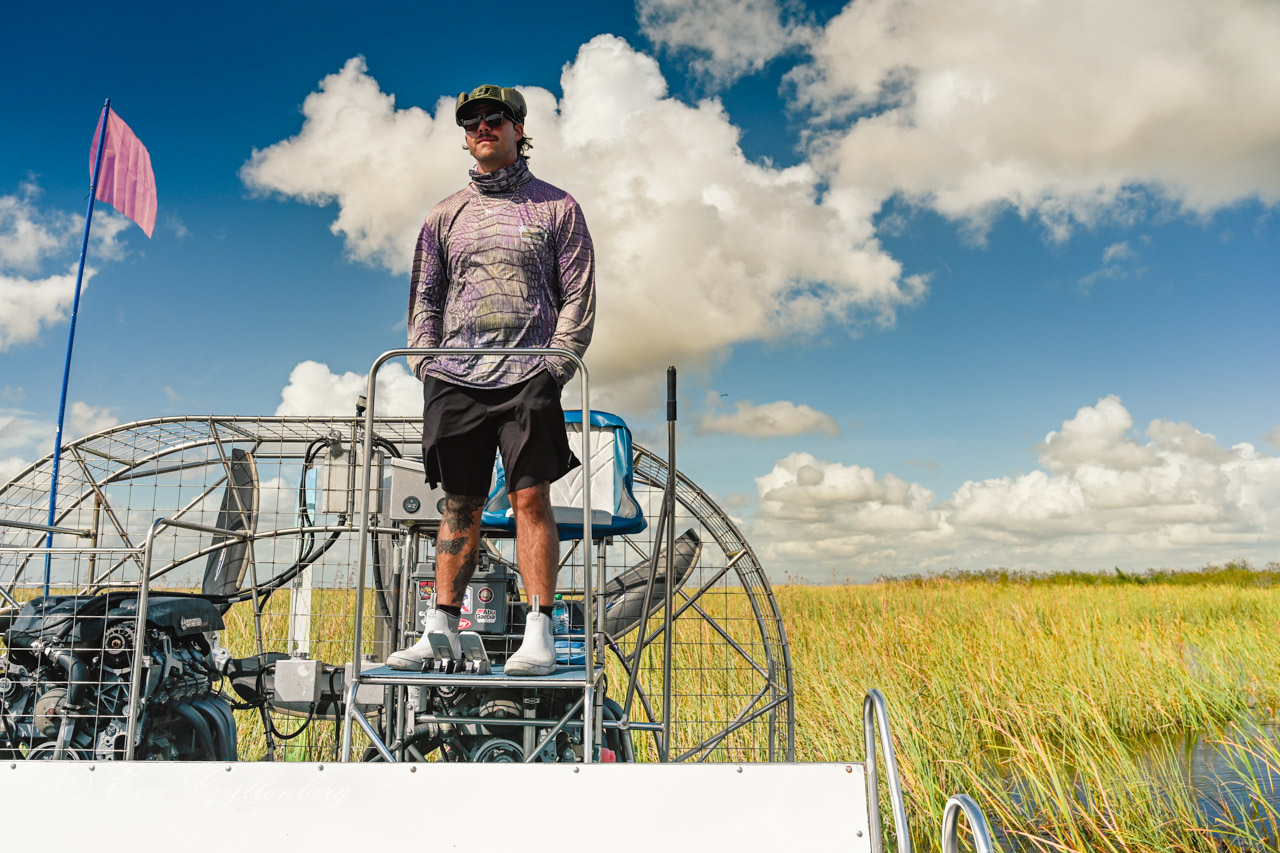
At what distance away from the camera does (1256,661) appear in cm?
1005

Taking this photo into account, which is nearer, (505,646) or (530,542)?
(530,542)

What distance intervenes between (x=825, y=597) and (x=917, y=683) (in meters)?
7.36

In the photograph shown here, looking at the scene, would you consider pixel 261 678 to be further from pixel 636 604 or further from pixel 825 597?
pixel 825 597

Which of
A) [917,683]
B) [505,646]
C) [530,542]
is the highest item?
[530,542]

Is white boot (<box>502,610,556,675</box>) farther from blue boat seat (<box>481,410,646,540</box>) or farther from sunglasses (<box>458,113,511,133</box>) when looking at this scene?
sunglasses (<box>458,113,511,133</box>)

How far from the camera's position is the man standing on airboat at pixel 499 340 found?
3396mm

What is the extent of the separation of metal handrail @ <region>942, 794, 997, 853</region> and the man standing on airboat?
151 cm

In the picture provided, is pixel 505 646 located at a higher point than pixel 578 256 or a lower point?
lower

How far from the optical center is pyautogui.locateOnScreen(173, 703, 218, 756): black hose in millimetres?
4555

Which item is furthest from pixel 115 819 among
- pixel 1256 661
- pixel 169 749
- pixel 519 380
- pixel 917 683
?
pixel 1256 661

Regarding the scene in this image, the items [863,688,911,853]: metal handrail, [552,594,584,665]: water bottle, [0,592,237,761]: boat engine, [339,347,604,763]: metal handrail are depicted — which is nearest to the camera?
[863,688,911,853]: metal handrail

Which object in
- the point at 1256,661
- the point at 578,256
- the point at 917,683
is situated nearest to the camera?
the point at 578,256

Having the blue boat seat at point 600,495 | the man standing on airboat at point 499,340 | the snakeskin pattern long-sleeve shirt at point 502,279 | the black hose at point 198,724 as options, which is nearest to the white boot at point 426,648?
the man standing on airboat at point 499,340

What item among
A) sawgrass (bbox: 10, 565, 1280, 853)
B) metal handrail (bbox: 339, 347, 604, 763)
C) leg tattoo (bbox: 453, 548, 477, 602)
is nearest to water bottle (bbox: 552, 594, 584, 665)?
sawgrass (bbox: 10, 565, 1280, 853)
